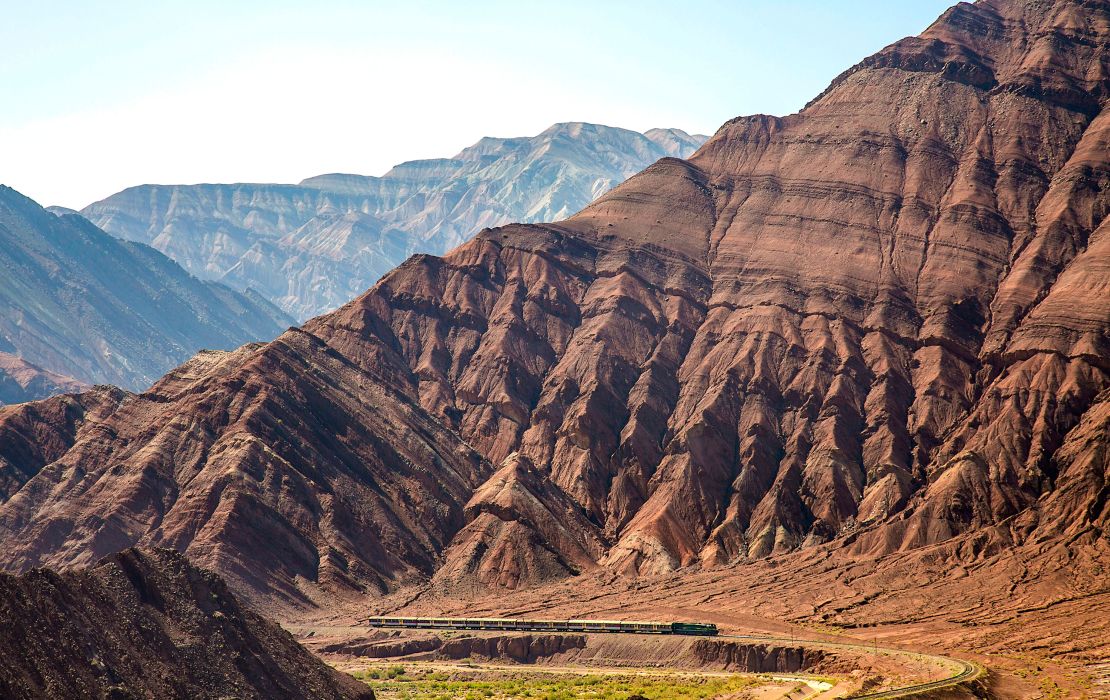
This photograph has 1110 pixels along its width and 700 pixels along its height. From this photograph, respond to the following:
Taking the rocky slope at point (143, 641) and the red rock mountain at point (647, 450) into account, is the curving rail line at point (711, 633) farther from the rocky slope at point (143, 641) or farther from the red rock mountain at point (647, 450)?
the rocky slope at point (143, 641)

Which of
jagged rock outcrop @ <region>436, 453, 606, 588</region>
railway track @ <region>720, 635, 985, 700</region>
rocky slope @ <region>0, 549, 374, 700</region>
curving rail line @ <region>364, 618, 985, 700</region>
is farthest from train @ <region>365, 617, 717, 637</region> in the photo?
rocky slope @ <region>0, 549, 374, 700</region>

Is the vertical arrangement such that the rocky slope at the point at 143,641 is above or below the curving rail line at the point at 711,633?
above

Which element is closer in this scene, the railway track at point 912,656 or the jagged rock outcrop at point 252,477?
the railway track at point 912,656

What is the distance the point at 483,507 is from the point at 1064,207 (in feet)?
284

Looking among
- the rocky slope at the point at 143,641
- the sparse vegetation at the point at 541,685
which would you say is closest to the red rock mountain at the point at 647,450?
the sparse vegetation at the point at 541,685

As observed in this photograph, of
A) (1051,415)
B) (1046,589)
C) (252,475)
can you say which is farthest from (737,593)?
(252,475)

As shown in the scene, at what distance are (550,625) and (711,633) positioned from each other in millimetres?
Result: 16260

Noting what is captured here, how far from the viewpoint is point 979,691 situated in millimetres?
111125

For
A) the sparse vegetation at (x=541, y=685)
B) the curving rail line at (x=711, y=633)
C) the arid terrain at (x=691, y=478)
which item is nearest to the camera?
the curving rail line at (x=711, y=633)

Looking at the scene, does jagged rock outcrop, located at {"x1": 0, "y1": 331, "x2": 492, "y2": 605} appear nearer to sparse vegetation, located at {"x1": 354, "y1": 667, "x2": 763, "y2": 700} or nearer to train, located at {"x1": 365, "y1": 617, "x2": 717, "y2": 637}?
train, located at {"x1": 365, "y1": 617, "x2": 717, "y2": 637}

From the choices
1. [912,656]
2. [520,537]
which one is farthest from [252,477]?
[912,656]

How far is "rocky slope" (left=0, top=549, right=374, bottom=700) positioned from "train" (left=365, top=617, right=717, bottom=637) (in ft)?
147

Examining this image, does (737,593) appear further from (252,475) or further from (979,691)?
(252,475)

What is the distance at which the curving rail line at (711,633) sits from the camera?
108 meters
